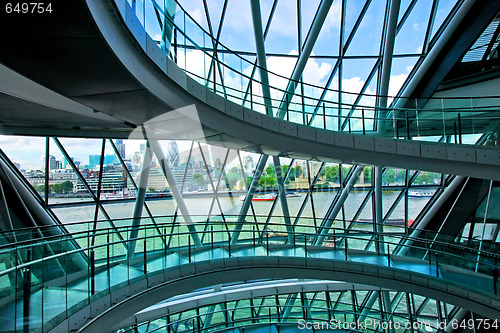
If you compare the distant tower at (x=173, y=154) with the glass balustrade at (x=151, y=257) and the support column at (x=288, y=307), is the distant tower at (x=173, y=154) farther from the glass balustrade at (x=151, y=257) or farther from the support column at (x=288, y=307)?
the support column at (x=288, y=307)

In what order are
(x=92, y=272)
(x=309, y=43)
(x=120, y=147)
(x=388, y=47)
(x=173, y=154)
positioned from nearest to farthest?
(x=92, y=272) < (x=309, y=43) < (x=388, y=47) < (x=120, y=147) < (x=173, y=154)

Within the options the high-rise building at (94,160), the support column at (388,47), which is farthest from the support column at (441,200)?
the high-rise building at (94,160)

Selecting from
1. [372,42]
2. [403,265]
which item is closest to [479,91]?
[372,42]

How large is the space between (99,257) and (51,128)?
909 centimetres

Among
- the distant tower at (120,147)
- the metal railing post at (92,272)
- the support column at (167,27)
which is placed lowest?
the metal railing post at (92,272)

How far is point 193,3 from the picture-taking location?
1977 centimetres

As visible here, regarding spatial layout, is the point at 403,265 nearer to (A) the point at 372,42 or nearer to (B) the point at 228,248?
(B) the point at 228,248

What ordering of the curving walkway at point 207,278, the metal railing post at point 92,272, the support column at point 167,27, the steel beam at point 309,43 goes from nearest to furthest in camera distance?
the curving walkway at point 207,278, the metal railing post at point 92,272, the support column at point 167,27, the steel beam at point 309,43

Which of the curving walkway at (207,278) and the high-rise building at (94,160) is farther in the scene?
the high-rise building at (94,160)

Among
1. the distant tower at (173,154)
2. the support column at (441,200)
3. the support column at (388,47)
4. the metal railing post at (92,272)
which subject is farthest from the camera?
the support column at (441,200)

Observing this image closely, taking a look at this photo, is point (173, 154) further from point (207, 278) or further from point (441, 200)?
point (441, 200)

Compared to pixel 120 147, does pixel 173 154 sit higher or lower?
lower

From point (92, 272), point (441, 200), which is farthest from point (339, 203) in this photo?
point (92, 272)

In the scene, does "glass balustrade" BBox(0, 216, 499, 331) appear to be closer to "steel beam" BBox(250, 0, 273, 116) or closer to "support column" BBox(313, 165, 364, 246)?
"support column" BBox(313, 165, 364, 246)
